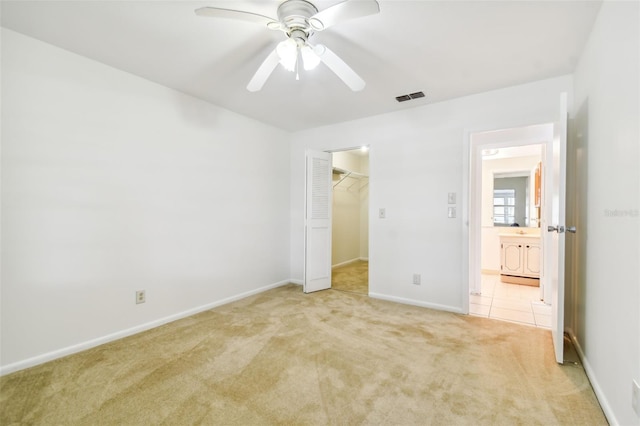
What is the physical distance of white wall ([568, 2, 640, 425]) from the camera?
1247mm

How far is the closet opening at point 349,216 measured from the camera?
17.9 feet

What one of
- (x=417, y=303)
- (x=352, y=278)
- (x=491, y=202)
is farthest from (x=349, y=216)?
(x=417, y=303)

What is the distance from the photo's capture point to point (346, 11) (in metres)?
1.40

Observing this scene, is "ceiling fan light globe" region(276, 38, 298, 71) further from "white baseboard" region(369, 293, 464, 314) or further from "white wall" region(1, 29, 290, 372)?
"white baseboard" region(369, 293, 464, 314)

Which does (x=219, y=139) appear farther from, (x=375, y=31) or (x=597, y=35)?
(x=597, y=35)

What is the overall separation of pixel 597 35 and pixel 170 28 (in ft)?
9.20

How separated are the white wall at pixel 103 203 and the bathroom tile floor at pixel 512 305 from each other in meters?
2.98

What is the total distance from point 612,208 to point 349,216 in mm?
4883

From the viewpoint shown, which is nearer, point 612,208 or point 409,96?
point 612,208

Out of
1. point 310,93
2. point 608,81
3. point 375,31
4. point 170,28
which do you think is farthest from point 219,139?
point 608,81

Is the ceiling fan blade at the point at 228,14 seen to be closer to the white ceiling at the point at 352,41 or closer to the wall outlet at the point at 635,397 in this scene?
the white ceiling at the point at 352,41

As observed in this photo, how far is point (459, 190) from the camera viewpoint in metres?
3.02

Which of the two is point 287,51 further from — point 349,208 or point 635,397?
point 349,208

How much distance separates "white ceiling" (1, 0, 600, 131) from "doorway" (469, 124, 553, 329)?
128 cm
